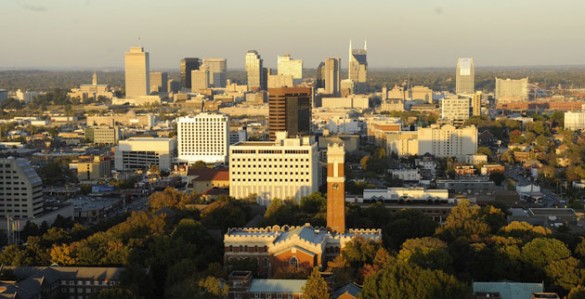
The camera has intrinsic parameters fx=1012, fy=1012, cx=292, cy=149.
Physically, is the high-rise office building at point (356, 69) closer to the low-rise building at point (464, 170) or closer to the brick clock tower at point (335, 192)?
the low-rise building at point (464, 170)

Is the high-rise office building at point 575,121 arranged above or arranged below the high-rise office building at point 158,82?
below

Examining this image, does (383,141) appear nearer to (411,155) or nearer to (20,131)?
(411,155)

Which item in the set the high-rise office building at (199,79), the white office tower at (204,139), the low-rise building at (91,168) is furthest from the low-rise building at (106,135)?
the high-rise office building at (199,79)

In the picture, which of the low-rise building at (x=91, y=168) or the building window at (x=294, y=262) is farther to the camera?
the low-rise building at (x=91, y=168)

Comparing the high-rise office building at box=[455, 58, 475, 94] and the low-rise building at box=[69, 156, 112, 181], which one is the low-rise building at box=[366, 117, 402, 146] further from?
the high-rise office building at box=[455, 58, 475, 94]

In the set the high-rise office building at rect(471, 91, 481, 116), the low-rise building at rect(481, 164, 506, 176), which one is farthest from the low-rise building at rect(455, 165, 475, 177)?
the high-rise office building at rect(471, 91, 481, 116)

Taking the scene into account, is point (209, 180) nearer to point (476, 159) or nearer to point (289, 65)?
point (476, 159)
